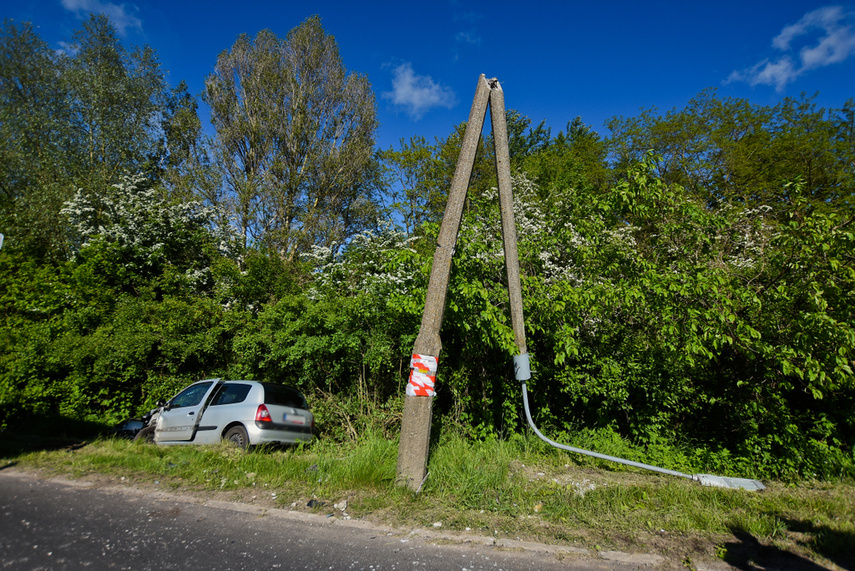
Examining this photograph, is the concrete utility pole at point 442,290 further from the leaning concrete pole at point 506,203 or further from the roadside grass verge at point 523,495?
the roadside grass verge at point 523,495

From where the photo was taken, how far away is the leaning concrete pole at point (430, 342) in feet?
17.9

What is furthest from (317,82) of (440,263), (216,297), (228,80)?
(440,263)

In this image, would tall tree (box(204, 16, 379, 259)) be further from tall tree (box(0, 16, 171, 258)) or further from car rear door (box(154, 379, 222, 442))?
car rear door (box(154, 379, 222, 442))

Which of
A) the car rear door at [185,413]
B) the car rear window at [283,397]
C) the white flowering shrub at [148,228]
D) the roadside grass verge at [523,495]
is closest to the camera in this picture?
the roadside grass verge at [523,495]

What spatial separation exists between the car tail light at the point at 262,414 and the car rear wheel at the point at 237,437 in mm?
366

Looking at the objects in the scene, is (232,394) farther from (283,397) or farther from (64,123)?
(64,123)

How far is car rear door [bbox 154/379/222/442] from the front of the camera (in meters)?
8.45

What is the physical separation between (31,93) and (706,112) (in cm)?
3072

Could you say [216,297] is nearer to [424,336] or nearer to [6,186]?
[424,336]

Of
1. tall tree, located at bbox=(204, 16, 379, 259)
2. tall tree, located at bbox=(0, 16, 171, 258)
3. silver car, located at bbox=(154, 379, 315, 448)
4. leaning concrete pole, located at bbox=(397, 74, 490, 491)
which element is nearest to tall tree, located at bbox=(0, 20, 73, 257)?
tall tree, located at bbox=(0, 16, 171, 258)

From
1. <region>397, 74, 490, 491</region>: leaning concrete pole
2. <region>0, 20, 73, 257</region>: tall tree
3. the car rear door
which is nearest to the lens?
<region>397, 74, 490, 491</region>: leaning concrete pole

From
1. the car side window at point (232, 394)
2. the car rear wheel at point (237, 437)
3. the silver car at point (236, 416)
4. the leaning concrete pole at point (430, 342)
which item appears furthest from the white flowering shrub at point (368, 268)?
the car rear wheel at point (237, 437)

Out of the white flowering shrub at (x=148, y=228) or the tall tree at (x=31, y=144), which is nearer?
the white flowering shrub at (x=148, y=228)

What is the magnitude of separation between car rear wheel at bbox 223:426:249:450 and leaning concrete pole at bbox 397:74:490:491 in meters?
3.63
